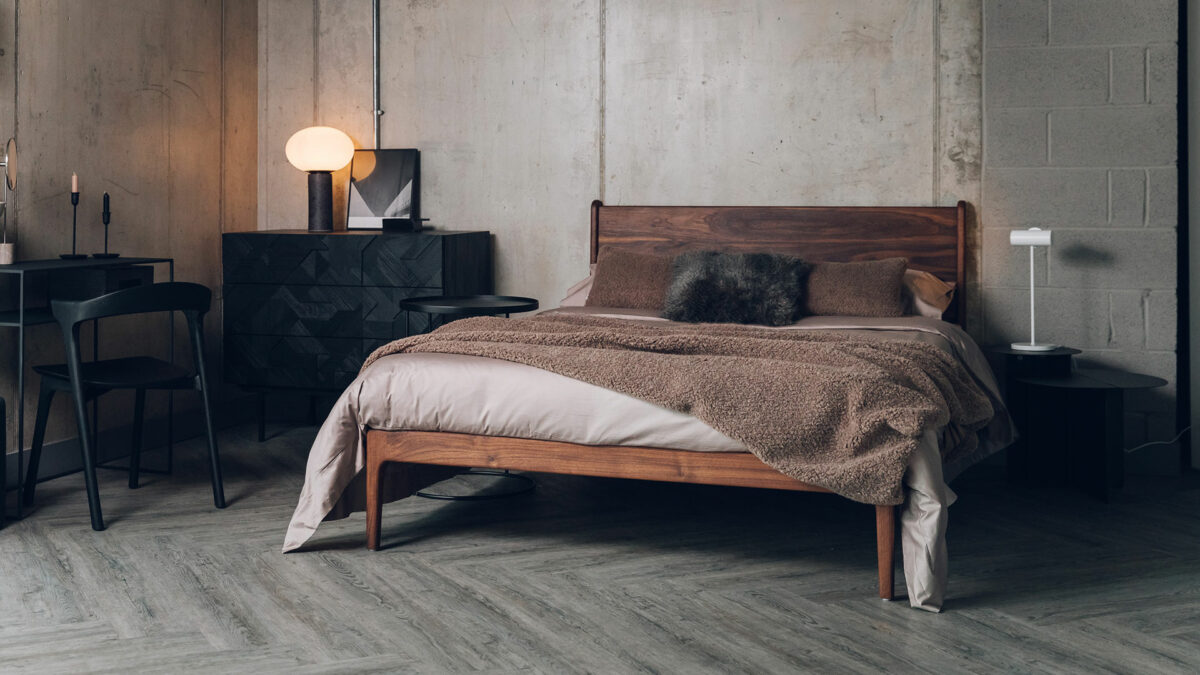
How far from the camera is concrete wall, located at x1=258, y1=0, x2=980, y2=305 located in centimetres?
464

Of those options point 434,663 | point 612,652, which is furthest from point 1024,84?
point 434,663

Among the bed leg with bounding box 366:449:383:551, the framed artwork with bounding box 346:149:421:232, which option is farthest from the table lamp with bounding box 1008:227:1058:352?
the framed artwork with bounding box 346:149:421:232

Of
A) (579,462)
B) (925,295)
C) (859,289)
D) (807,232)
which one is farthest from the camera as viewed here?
(807,232)

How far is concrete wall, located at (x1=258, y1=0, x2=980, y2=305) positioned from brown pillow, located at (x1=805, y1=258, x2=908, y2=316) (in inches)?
20.9

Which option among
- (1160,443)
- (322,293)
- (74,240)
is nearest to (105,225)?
(74,240)

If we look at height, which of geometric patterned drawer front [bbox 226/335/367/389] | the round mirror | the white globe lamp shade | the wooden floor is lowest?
the wooden floor

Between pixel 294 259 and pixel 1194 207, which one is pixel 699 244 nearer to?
pixel 294 259

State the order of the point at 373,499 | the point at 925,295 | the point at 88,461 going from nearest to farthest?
the point at 373,499 < the point at 88,461 < the point at 925,295

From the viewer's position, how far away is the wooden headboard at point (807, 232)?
458 cm

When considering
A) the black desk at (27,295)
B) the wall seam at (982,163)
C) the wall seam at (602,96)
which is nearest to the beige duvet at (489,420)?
the black desk at (27,295)

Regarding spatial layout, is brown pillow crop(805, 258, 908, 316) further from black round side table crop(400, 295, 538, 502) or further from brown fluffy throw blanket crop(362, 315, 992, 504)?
black round side table crop(400, 295, 538, 502)

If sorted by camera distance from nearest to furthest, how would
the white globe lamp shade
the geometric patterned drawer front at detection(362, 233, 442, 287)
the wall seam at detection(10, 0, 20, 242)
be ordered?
the wall seam at detection(10, 0, 20, 242), the geometric patterned drawer front at detection(362, 233, 442, 287), the white globe lamp shade

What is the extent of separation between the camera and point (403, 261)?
15.7 feet

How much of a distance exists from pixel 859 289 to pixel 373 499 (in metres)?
2.14
